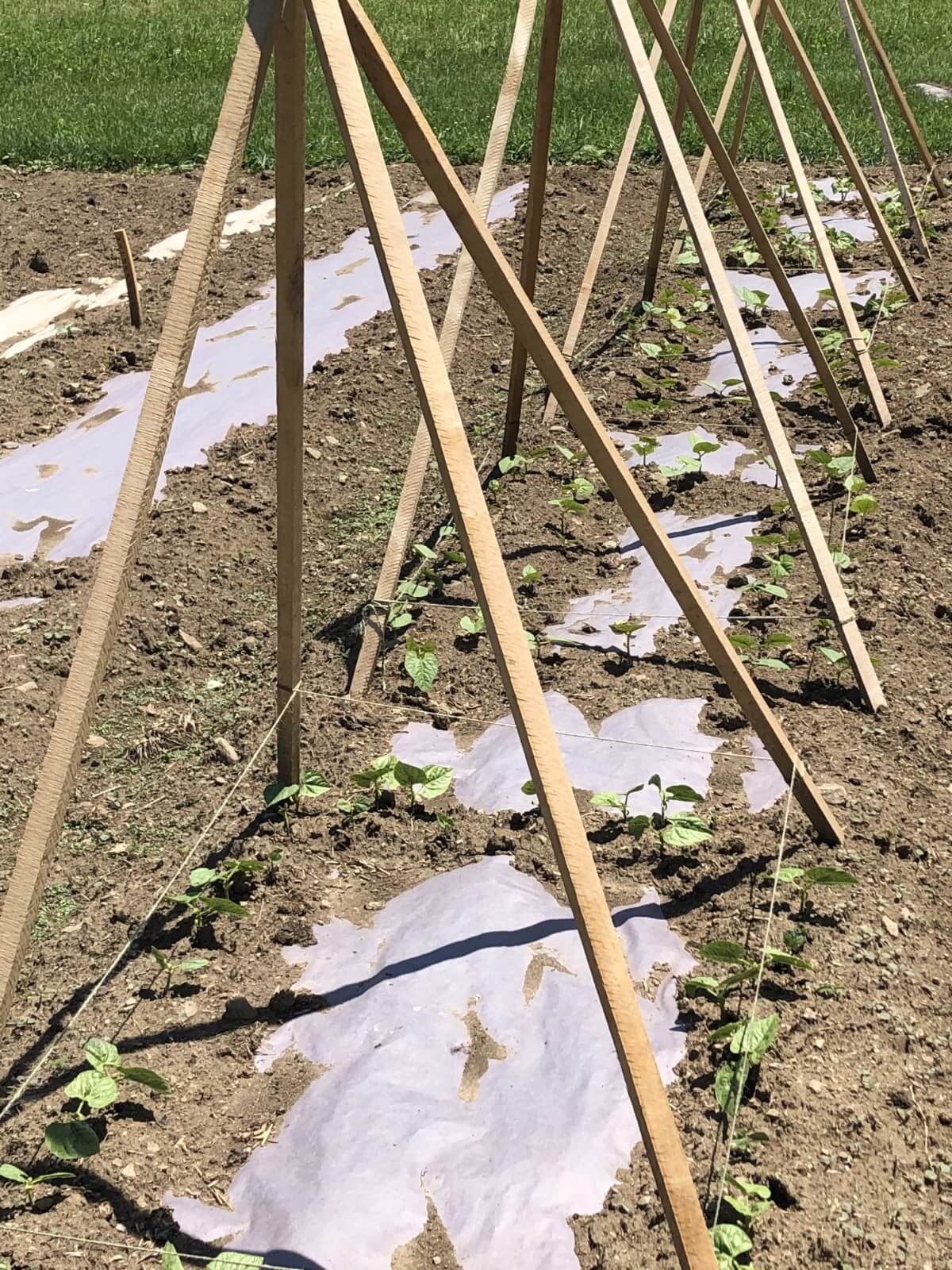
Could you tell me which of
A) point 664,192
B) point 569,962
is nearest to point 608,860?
point 569,962

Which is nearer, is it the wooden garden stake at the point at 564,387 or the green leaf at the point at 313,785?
the wooden garden stake at the point at 564,387

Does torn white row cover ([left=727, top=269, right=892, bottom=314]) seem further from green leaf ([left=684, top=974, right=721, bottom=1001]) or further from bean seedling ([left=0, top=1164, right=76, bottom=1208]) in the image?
bean seedling ([left=0, top=1164, right=76, bottom=1208])

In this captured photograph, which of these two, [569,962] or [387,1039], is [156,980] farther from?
[569,962]

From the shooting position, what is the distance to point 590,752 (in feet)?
10.1

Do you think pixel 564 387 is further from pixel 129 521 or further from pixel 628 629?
pixel 628 629

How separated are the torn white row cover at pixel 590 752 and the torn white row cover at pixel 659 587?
0.36m

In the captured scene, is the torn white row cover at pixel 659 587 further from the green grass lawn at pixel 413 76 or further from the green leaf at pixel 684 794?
the green grass lawn at pixel 413 76

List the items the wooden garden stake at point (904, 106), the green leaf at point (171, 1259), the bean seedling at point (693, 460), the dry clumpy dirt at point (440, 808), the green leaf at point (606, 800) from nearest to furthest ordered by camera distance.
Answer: the green leaf at point (171, 1259), the dry clumpy dirt at point (440, 808), the green leaf at point (606, 800), the bean seedling at point (693, 460), the wooden garden stake at point (904, 106)

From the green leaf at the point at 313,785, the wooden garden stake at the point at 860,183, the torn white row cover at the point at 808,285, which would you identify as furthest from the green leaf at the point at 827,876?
the torn white row cover at the point at 808,285

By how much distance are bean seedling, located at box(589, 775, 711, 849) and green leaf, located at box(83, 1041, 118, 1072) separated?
1.21 m

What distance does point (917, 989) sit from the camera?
7.57ft

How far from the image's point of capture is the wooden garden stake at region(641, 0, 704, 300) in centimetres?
507

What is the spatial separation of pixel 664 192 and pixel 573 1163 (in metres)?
4.39

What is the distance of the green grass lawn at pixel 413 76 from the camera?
8.12m
